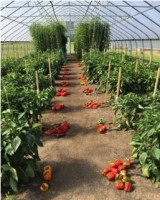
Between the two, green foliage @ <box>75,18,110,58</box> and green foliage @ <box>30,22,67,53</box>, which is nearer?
green foliage @ <box>75,18,110,58</box>

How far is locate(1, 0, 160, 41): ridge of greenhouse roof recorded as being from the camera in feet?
46.4

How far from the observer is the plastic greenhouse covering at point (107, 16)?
46.5 ft

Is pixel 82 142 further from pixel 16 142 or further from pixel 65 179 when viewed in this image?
pixel 16 142

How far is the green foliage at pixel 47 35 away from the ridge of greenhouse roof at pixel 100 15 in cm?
51

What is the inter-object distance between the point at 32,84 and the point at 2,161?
4272 mm

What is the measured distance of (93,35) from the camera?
21562 millimetres

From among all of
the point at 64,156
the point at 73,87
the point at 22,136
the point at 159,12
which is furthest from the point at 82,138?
the point at 159,12

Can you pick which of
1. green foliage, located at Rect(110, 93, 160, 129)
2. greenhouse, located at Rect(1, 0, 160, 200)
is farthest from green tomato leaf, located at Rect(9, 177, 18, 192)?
green foliage, located at Rect(110, 93, 160, 129)

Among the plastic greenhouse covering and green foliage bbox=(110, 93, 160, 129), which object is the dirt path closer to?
green foliage bbox=(110, 93, 160, 129)

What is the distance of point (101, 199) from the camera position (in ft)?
13.7

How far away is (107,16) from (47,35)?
4.75 m

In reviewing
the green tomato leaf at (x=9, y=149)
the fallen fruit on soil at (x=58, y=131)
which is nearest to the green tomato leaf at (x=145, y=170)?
the green tomato leaf at (x=9, y=149)

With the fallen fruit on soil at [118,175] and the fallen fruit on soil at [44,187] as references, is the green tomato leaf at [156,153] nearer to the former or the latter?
the fallen fruit on soil at [118,175]

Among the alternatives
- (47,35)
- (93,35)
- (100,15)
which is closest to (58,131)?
(100,15)
